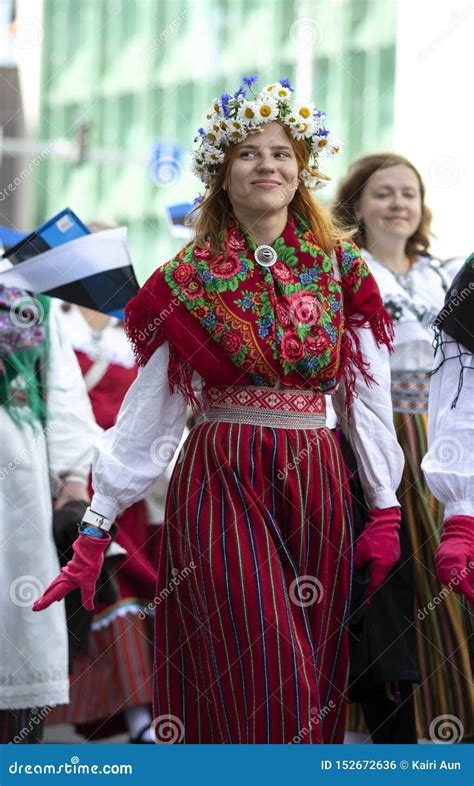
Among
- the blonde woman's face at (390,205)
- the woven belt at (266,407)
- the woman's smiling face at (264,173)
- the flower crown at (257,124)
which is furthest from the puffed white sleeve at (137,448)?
the blonde woman's face at (390,205)

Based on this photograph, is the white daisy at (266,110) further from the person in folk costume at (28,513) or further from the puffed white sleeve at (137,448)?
the person in folk costume at (28,513)

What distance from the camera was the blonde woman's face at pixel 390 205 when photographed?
214 inches

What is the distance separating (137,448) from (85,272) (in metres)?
1.18

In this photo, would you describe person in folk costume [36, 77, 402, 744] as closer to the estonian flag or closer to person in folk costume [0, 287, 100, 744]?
the estonian flag

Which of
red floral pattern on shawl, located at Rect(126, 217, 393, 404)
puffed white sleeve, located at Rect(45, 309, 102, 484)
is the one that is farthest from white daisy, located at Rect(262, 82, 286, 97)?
puffed white sleeve, located at Rect(45, 309, 102, 484)

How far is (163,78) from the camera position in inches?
1687

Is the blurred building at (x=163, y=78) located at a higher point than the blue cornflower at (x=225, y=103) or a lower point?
lower

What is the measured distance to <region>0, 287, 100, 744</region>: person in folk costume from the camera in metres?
5.27

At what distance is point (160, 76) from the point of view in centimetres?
4300

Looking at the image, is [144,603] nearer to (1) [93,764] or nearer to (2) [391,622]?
(2) [391,622]

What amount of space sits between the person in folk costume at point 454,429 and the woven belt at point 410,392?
0.72 m

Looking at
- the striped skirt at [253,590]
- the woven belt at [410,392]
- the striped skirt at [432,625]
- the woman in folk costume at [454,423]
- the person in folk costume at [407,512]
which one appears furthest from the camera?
the woven belt at [410,392]

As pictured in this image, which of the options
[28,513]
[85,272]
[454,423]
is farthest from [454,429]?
[28,513]

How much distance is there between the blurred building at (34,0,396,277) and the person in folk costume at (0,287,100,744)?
99.5ft
